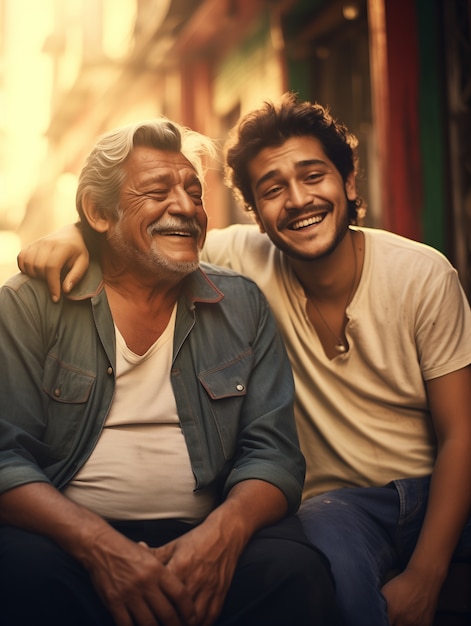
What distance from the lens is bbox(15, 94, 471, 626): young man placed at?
2.99 metres

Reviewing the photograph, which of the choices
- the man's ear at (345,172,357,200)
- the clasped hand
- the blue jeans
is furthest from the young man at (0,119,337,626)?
the man's ear at (345,172,357,200)

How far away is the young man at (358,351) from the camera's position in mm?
2986

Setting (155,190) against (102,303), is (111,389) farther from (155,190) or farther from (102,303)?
(155,190)

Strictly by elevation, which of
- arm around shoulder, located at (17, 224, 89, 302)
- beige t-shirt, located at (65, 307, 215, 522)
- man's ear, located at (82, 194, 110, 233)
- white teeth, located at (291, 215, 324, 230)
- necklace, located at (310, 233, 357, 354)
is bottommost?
beige t-shirt, located at (65, 307, 215, 522)

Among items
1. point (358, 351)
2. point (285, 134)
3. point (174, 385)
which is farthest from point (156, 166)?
point (358, 351)

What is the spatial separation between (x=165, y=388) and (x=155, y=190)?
0.72 metres

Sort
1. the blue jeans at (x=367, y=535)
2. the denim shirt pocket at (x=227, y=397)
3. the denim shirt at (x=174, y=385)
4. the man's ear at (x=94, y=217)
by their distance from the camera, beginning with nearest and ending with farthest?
the blue jeans at (x=367, y=535) < the denim shirt at (x=174, y=385) < the denim shirt pocket at (x=227, y=397) < the man's ear at (x=94, y=217)

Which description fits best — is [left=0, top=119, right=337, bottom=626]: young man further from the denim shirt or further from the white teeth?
the white teeth

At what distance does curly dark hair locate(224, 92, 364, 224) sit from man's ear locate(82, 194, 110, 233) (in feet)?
2.32

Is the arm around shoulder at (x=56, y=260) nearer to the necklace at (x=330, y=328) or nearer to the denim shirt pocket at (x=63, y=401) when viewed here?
the denim shirt pocket at (x=63, y=401)

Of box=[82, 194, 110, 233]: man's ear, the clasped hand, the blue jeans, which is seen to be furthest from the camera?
box=[82, 194, 110, 233]: man's ear

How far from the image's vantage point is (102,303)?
304 centimetres

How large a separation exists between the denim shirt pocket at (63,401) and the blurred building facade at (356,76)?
2948 millimetres

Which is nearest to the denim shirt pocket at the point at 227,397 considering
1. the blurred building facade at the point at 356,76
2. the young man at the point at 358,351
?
the young man at the point at 358,351
